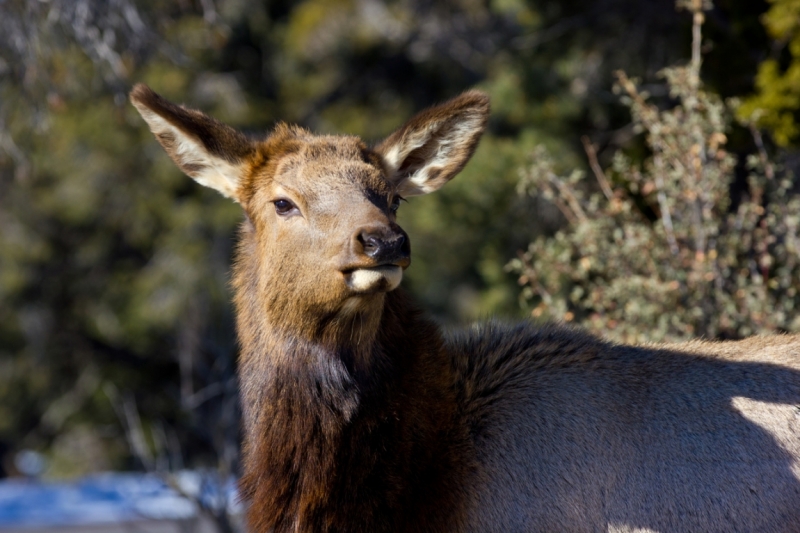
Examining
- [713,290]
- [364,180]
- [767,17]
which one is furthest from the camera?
[767,17]

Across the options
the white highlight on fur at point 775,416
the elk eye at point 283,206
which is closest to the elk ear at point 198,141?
the elk eye at point 283,206

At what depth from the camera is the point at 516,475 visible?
4348 mm

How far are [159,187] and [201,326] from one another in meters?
5.97

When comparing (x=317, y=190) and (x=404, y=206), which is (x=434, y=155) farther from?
(x=404, y=206)

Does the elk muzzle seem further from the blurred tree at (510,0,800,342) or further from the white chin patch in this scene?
the blurred tree at (510,0,800,342)

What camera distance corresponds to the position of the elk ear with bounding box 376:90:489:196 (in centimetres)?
512

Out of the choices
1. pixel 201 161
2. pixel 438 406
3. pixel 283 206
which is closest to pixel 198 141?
pixel 201 161

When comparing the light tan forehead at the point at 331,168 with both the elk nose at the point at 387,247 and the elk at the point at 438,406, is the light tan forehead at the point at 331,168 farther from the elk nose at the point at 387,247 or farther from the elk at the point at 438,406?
the elk nose at the point at 387,247

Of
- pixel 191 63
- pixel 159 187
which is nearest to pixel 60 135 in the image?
pixel 159 187

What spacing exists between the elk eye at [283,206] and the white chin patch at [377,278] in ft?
2.29

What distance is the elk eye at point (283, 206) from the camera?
15.6 feet

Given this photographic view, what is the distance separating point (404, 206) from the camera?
16688mm

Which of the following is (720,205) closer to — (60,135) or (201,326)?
(201,326)

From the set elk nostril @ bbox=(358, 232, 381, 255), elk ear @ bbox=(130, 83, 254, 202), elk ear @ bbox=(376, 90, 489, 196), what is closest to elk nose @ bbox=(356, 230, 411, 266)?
elk nostril @ bbox=(358, 232, 381, 255)
